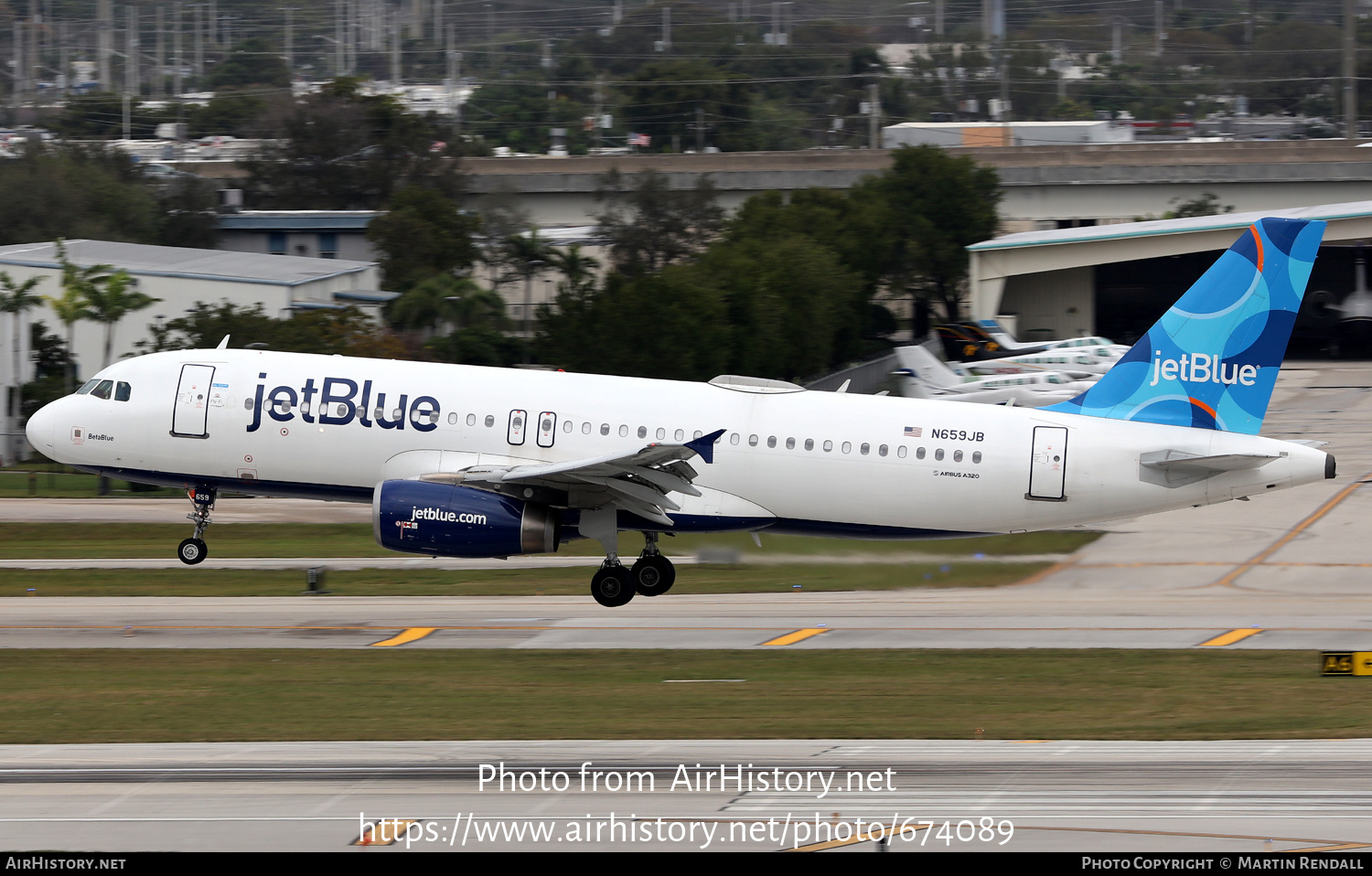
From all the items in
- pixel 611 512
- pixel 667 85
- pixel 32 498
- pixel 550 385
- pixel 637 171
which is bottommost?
pixel 32 498

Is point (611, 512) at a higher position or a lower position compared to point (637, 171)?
lower

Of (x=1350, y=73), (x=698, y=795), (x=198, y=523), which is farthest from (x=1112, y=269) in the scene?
(x=698, y=795)

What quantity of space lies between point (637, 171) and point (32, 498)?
7212 cm

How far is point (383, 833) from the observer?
1720cm

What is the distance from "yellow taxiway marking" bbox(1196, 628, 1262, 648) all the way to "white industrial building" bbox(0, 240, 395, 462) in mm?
53455

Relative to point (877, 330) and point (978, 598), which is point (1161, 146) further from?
point (978, 598)

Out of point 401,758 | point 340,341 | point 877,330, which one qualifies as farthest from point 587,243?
point 401,758

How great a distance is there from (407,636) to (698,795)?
13835 millimetres

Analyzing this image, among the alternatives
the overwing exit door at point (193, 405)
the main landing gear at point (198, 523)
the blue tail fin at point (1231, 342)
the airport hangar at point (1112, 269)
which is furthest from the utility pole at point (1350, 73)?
the main landing gear at point (198, 523)

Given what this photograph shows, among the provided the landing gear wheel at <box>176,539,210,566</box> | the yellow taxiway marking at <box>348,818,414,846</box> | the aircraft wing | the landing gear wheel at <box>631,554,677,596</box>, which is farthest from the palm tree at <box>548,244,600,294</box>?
the yellow taxiway marking at <box>348,818,414,846</box>

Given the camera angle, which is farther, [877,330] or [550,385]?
[877,330]

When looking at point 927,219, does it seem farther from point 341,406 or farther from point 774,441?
point 341,406

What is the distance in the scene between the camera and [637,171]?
119438 mm

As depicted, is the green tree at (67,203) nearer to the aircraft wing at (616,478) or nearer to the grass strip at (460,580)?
the grass strip at (460,580)
